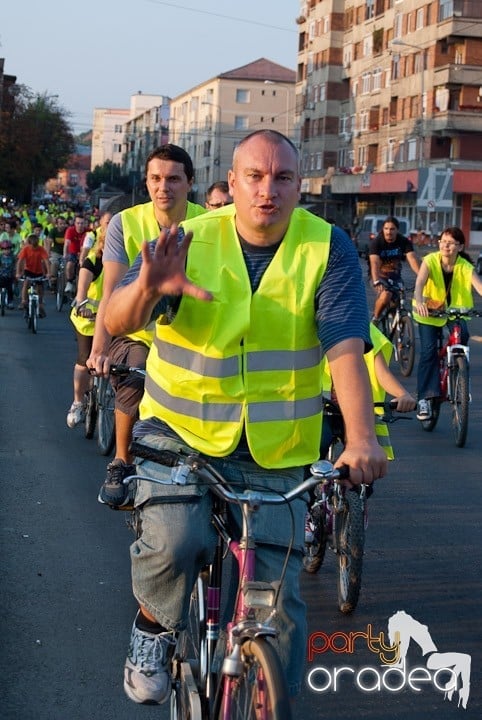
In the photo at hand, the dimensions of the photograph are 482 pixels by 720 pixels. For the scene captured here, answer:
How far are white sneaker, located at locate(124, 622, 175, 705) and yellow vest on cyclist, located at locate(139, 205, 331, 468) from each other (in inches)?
23.3

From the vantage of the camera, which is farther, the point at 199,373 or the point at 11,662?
the point at 11,662

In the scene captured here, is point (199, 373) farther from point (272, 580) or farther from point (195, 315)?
point (272, 580)

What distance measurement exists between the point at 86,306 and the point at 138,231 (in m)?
3.55

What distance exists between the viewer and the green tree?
237 feet

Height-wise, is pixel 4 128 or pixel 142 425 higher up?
pixel 4 128

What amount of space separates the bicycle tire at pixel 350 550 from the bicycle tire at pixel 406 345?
10435mm

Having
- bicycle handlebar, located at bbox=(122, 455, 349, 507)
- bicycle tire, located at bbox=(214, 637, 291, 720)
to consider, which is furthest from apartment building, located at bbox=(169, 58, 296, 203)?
bicycle tire, located at bbox=(214, 637, 291, 720)

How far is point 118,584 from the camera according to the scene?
652 cm

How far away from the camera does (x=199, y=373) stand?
3789 mm

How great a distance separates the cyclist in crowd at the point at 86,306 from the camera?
1038 cm

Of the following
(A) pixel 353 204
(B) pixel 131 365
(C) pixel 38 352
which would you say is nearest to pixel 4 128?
(A) pixel 353 204

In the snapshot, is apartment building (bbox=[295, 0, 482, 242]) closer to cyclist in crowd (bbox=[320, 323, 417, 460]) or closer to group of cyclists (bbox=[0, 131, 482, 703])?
cyclist in crowd (bbox=[320, 323, 417, 460])

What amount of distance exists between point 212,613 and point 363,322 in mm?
960

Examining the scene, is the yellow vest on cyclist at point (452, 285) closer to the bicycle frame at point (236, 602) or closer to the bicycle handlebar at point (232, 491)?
the bicycle frame at point (236, 602)
